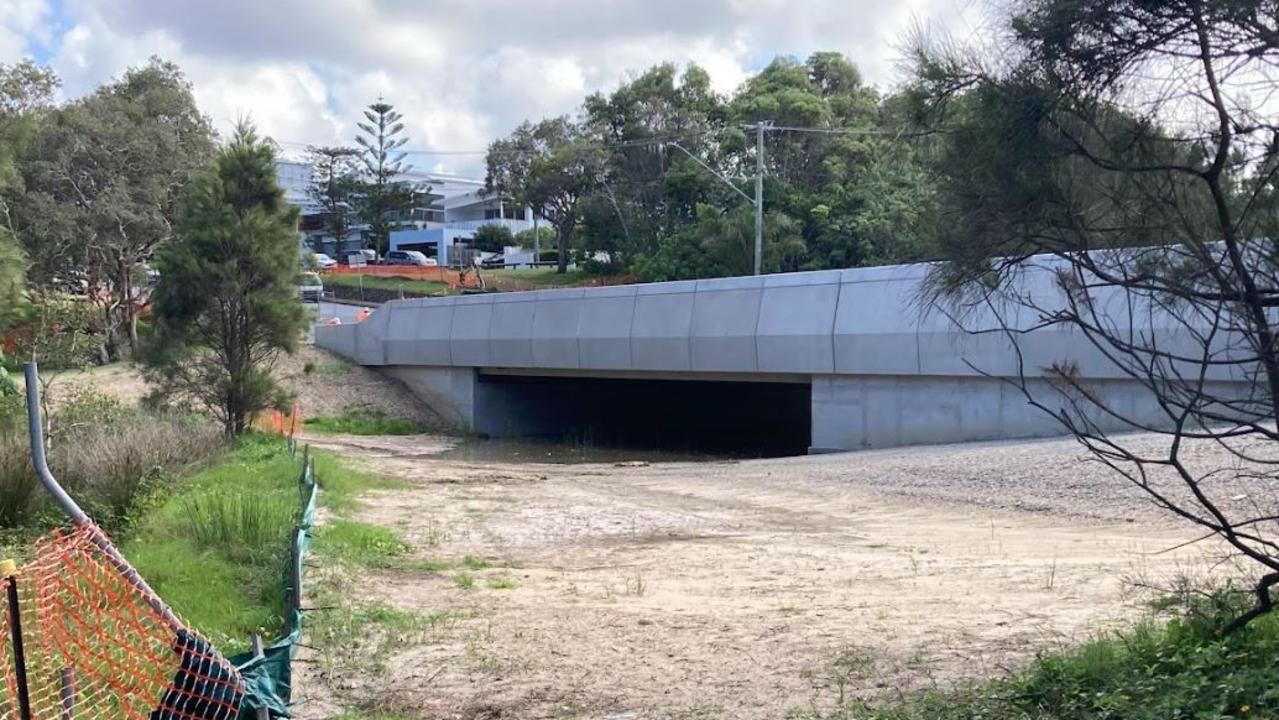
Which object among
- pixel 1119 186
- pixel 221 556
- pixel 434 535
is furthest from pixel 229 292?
pixel 1119 186

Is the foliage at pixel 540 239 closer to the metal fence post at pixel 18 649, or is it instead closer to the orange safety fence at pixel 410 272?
the orange safety fence at pixel 410 272

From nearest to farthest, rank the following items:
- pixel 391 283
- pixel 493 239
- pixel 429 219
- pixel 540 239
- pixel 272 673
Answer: pixel 272 673, pixel 391 283, pixel 493 239, pixel 540 239, pixel 429 219

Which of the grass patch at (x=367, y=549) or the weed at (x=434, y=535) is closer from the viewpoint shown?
the grass patch at (x=367, y=549)

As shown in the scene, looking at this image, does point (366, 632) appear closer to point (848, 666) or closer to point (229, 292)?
point (848, 666)

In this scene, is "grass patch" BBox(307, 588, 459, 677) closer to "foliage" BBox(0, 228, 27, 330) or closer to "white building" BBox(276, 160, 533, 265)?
"foliage" BBox(0, 228, 27, 330)

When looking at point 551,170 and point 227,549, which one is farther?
point 551,170

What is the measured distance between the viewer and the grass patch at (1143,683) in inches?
184

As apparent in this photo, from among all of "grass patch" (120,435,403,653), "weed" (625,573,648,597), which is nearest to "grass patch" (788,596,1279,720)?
"weed" (625,573,648,597)

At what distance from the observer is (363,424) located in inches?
1273

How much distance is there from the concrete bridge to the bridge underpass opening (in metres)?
0.06

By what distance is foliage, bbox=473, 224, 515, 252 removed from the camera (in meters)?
84.5

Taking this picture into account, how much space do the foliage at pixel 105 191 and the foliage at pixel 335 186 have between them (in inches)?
1685

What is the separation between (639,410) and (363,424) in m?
9.59

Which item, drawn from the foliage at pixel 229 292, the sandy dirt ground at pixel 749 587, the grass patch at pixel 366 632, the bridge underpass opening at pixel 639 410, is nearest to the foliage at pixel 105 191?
the bridge underpass opening at pixel 639 410
